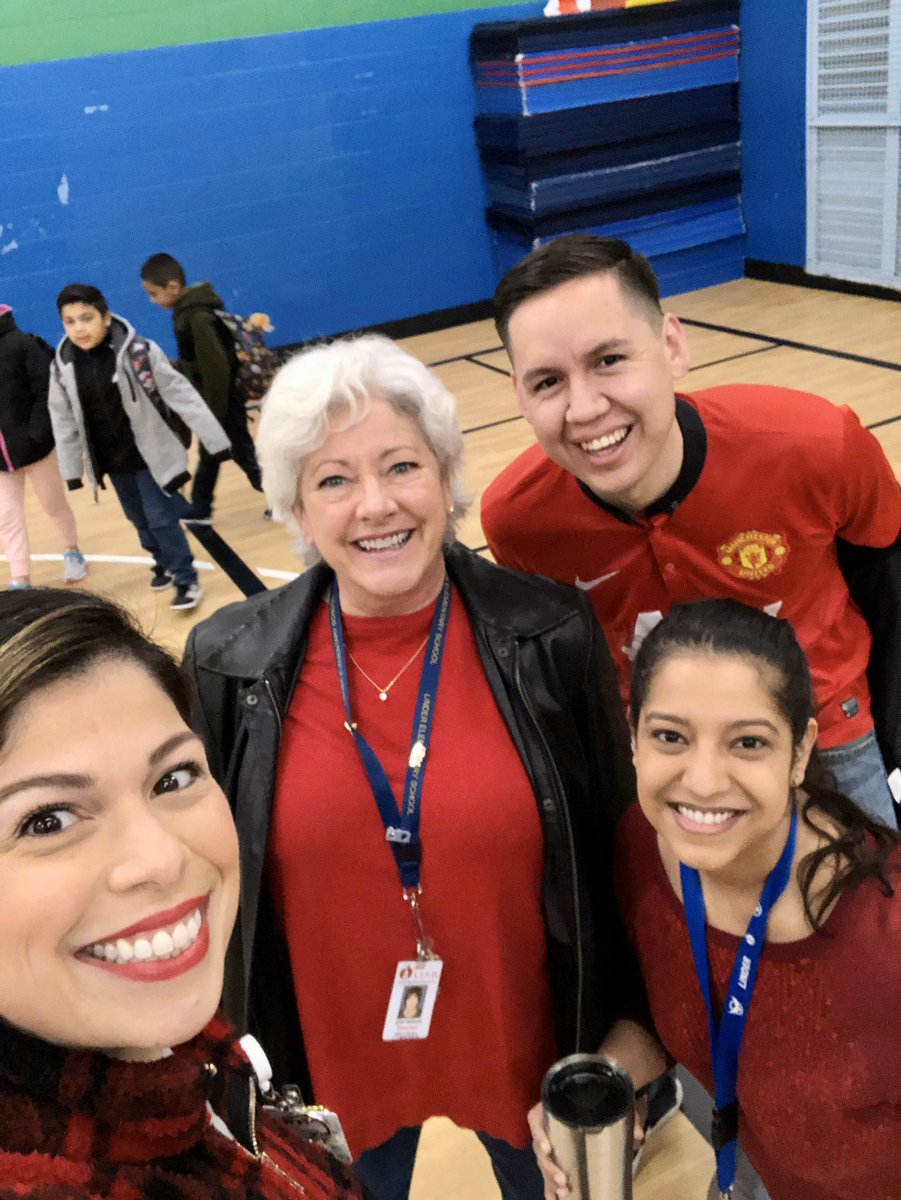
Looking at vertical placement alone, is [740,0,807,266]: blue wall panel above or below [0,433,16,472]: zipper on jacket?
above

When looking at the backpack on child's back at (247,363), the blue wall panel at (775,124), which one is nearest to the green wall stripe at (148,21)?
Answer: the blue wall panel at (775,124)

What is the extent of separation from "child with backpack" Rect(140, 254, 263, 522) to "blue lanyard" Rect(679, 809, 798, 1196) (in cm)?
437

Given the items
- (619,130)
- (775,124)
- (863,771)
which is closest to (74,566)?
(863,771)

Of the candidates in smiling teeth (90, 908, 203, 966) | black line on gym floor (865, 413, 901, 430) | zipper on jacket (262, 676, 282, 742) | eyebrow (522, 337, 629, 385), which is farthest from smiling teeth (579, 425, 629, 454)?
black line on gym floor (865, 413, 901, 430)

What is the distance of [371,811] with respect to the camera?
1594mm

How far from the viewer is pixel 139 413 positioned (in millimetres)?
4734

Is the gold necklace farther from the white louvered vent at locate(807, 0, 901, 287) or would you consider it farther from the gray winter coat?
the white louvered vent at locate(807, 0, 901, 287)

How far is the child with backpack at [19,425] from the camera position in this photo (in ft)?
16.7

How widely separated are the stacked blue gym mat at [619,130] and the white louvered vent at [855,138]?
0.98 m

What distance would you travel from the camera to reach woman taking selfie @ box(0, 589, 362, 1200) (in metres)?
0.82

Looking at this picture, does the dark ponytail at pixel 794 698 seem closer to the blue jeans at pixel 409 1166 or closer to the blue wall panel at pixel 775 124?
the blue jeans at pixel 409 1166

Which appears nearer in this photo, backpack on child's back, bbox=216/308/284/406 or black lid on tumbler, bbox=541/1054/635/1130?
black lid on tumbler, bbox=541/1054/635/1130

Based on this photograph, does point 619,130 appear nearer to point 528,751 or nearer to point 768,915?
point 528,751

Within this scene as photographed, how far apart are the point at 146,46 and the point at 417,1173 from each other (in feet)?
27.9
